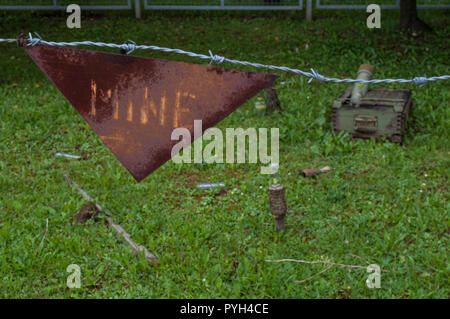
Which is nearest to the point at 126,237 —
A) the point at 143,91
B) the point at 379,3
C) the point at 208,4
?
the point at 143,91

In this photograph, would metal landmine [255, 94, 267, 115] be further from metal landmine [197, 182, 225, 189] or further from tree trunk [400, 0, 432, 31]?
tree trunk [400, 0, 432, 31]

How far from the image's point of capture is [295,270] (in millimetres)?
3617

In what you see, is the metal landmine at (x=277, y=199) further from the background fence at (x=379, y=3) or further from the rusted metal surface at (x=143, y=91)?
the background fence at (x=379, y=3)

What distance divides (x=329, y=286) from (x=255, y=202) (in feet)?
4.08

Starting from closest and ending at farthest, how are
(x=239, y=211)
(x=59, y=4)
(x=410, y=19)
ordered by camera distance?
(x=239, y=211), (x=410, y=19), (x=59, y=4)

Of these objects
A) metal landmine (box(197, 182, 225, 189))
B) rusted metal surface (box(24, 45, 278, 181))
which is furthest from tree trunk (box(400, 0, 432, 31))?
rusted metal surface (box(24, 45, 278, 181))

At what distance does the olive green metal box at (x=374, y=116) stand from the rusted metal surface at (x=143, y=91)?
307 centimetres

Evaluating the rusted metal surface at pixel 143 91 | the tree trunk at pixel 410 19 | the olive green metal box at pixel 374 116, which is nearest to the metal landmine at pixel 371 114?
the olive green metal box at pixel 374 116

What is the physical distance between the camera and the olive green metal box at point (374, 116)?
→ 5.50 meters

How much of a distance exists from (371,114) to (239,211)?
2.09 meters

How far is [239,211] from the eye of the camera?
443cm

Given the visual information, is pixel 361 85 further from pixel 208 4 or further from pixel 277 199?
pixel 208 4
